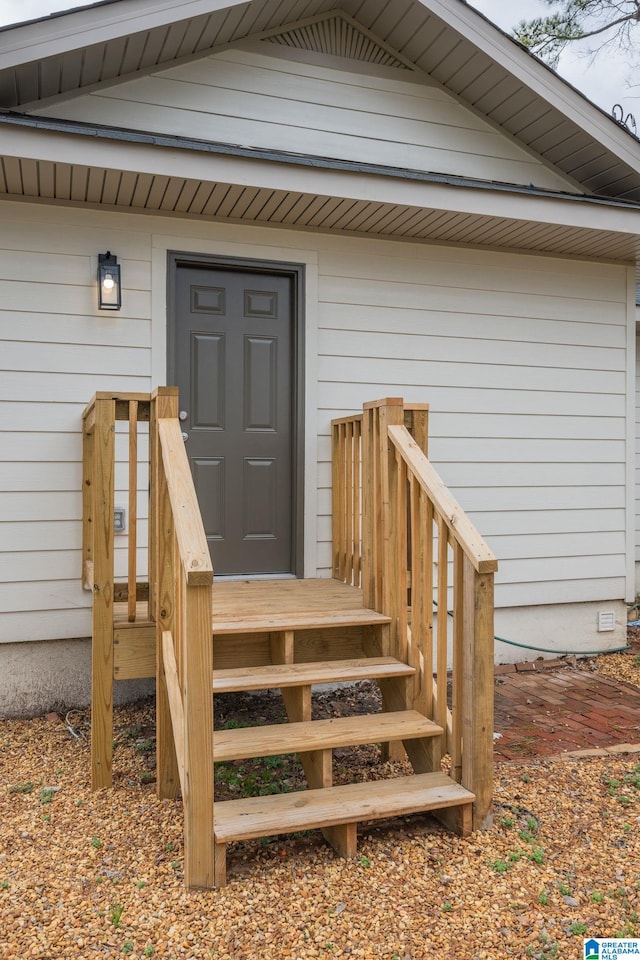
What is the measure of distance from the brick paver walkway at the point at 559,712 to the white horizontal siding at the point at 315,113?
3405 millimetres

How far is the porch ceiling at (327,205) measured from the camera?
3760mm

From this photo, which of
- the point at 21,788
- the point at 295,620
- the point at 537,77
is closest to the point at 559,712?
the point at 295,620

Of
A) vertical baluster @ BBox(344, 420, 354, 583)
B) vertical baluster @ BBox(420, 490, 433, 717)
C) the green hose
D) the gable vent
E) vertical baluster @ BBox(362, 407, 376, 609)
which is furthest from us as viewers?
the green hose

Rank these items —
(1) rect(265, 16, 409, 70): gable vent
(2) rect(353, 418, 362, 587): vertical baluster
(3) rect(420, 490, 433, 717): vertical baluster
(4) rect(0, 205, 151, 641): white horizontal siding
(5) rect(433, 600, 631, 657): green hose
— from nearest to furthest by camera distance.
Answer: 1. (3) rect(420, 490, 433, 717): vertical baluster
2. (4) rect(0, 205, 151, 641): white horizontal siding
3. (2) rect(353, 418, 362, 587): vertical baluster
4. (1) rect(265, 16, 409, 70): gable vent
5. (5) rect(433, 600, 631, 657): green hose

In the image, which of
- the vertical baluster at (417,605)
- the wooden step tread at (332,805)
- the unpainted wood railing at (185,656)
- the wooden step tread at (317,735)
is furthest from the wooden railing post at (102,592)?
the vertical baluster at (417,605)

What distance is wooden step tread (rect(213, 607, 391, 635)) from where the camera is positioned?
10.1 feet

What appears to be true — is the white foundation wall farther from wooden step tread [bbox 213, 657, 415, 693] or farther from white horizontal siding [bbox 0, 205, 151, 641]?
wooden step tread [bbox 213, 657, 415, 693]

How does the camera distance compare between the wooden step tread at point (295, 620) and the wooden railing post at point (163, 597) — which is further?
the wooden step tread at point (295, 620)

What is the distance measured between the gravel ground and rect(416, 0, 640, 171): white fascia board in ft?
12.9

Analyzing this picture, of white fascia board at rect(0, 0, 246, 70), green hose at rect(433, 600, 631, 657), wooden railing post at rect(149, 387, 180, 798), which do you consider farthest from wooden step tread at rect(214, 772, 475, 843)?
white fascia board at rect(0, 0, 246, 70)

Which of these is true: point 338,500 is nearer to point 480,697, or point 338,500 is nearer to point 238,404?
point 238,404

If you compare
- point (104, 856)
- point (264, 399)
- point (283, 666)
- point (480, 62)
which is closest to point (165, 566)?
point (283, 666)

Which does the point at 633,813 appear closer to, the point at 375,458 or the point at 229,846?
the point at 229,846

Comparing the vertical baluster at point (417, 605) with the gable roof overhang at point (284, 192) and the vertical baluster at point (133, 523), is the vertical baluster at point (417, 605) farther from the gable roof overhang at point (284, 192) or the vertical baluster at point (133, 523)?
the gable roof overhang at point (284, 192)
